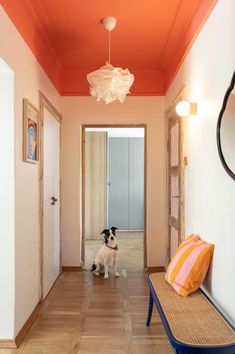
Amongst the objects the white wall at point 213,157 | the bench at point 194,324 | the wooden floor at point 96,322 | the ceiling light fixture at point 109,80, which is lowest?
the wooden floor at point 96,322

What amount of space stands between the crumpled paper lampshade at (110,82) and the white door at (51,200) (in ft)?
2.50

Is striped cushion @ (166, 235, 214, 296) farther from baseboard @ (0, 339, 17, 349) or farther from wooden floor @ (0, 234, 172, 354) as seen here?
baseboard @ (0, 339, 17, 349)

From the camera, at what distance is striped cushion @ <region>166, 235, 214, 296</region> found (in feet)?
6.87

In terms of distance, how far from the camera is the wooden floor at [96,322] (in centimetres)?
226

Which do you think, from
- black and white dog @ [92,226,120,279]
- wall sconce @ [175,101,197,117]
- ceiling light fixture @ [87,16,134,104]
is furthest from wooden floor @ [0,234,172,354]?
ceiling light fixture @ [87,16,134,104]

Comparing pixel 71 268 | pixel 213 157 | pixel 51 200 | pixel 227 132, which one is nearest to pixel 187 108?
pixel 213 157

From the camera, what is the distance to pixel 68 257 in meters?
4.19

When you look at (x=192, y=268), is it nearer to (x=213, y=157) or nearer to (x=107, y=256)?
(x=213, y=157)

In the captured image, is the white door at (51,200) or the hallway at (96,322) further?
the white door at (51,200)

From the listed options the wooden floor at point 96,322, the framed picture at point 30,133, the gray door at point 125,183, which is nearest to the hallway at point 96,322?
the wooden floor at point 96,322

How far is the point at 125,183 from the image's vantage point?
23.2 ft

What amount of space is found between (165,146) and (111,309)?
216 centimetres

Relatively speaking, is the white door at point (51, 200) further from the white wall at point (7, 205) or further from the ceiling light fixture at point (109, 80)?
the white wall at point (7, 205)

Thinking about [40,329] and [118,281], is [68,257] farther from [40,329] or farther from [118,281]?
[40,329]
